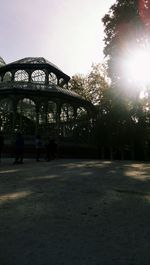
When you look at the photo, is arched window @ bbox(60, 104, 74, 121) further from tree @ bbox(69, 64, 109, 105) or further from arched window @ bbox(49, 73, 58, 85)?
tree @ bbox(69, 64, 109, 105)

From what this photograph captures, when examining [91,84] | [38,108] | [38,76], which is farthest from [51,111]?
[91,84]

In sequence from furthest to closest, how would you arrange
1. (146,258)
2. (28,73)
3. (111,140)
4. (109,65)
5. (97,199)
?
(28,73)
(109,65)
(111,140)
(97,199)
(146,258)

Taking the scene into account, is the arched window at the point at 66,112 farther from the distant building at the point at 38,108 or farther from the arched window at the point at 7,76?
the arched window at the point at 7,76

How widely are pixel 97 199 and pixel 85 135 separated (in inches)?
802

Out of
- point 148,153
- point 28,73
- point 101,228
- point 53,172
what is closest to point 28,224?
point 101,228

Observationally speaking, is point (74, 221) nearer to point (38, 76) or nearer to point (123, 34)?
point (123, 34)

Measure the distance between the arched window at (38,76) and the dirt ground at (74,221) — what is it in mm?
24615

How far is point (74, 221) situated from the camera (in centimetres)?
895

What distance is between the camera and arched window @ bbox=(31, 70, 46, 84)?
1506 inches

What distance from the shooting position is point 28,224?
8.62 meters

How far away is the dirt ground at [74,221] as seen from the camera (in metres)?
6.88

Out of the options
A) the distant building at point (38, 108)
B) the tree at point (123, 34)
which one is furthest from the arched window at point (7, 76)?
the tree at point (123, 34)

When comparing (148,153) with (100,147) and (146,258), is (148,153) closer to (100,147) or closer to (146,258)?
(100,147)

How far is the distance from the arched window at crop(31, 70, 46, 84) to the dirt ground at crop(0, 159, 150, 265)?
80.8 feet
